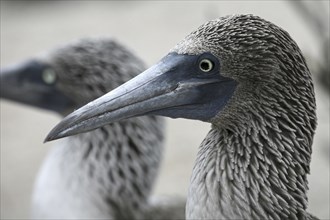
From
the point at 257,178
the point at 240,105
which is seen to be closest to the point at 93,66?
the point at 240,105

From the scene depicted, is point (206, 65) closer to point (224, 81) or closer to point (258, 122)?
point (224, 81)

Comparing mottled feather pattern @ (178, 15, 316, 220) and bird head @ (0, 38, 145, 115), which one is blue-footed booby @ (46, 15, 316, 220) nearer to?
mottled feather pattern @ (178, 15, 316, 220)

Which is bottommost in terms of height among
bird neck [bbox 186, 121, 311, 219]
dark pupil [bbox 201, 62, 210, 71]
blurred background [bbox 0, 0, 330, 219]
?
bird neck [bbox 186, 121, 311, 219]

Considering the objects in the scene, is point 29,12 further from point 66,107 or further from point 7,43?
point 66,107

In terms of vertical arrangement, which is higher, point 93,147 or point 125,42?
point 125,42

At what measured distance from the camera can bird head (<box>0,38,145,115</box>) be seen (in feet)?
22.2

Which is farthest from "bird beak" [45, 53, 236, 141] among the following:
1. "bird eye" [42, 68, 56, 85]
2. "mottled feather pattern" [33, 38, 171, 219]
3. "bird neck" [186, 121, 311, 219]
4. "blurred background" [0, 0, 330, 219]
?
"blurred background" [0, 0, 330, 219]

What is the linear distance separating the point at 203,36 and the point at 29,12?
10.8m

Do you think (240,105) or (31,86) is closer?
(240,105)

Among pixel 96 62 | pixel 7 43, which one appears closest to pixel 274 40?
pixel 96 62

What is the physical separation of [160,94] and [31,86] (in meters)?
2.94

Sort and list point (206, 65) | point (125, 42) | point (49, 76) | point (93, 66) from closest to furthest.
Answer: point (206, 65) < point (93, 66) < point (49, 76) < point (125, 42)

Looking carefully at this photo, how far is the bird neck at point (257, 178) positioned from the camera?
4.21 m

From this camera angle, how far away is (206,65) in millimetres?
4184
